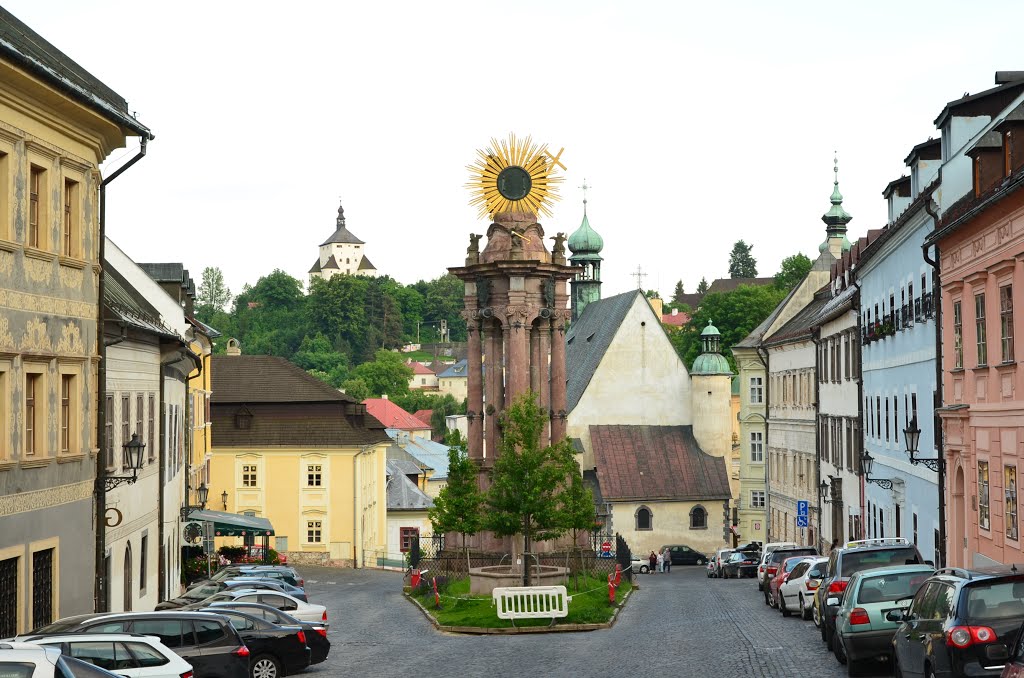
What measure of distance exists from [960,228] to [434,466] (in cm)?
9263

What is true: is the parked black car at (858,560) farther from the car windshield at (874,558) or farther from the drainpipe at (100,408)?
the drainpipe at (100,408)

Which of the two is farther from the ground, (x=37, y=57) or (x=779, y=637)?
(x=37, y=57)

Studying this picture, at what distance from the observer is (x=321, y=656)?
25.4 metres

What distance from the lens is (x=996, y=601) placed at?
15344mm

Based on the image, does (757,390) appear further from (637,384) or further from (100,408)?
(100,408)

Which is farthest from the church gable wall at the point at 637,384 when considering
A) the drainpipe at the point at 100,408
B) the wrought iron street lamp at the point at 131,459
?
the drainpipe at the point at 100,408

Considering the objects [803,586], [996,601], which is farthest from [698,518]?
[996,601]

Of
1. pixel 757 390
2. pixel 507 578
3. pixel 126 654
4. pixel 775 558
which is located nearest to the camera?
pixel 126 654

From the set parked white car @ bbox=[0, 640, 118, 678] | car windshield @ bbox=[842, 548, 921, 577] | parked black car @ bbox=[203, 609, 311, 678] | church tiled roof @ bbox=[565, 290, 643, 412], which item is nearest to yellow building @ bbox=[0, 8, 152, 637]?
parked black car @ bbox=[203, 609, 311, 678]

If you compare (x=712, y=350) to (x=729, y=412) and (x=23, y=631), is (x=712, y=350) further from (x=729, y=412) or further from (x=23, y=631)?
(x=23, y=631)

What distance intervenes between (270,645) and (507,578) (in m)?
17.5

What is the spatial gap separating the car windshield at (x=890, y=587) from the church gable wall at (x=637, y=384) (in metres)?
70.3

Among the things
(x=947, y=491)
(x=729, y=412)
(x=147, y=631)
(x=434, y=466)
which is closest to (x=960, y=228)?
(x=947, y=491)

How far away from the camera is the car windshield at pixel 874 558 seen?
2638cm
